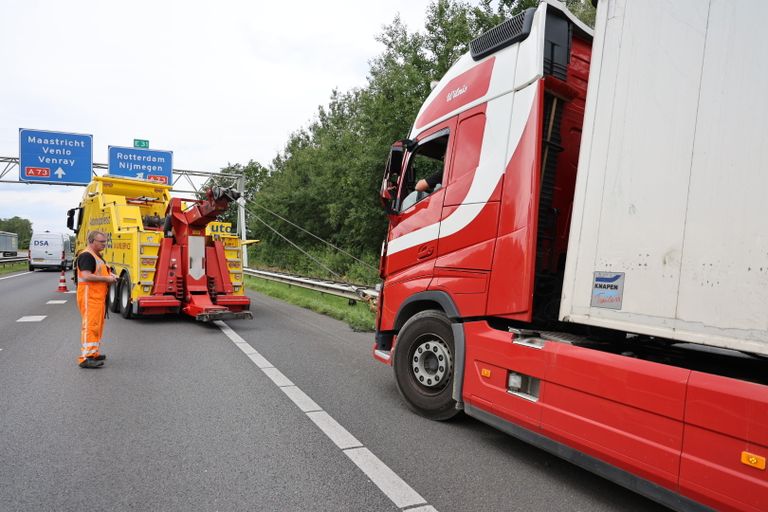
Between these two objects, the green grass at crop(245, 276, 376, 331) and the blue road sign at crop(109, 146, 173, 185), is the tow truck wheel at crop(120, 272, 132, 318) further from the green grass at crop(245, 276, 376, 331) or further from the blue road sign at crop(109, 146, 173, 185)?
the blue road sign at crop(109, 146, 173, 185)

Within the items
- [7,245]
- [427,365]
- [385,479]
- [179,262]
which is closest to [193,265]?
[179,262]

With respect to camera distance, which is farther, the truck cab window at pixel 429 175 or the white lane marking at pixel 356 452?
the truck cab window at pixel 429 175

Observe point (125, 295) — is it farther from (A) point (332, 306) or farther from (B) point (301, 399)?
(B) point (301, 399)

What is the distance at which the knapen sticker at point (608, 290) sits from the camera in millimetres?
3082

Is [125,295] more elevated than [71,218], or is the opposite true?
[71,218]

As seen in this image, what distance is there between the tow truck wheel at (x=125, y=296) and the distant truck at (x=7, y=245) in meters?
37.7

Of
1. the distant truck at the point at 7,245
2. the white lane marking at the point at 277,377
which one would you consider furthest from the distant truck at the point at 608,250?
the distant truck at the point at 7,245

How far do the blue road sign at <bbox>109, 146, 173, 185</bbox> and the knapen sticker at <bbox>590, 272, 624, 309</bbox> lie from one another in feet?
81.0

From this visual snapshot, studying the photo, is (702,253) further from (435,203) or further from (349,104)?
(349,104)

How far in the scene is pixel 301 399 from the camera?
5.08 metres

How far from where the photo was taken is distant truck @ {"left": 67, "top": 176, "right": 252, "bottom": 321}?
958 cm

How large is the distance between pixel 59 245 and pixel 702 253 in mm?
33879

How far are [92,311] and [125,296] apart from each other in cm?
457

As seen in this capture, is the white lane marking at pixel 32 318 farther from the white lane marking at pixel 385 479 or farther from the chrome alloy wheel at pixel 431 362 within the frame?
the white lane marking at pixel 385 479
